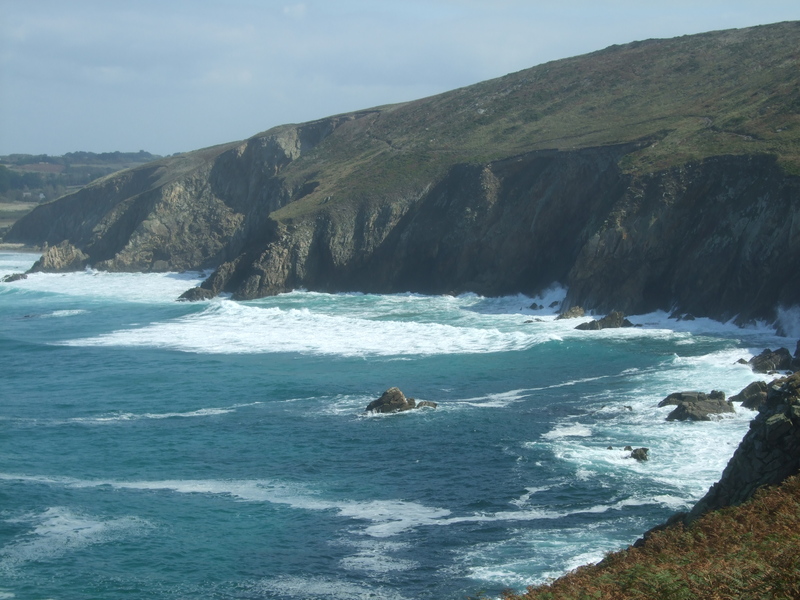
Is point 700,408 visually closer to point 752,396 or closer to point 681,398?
point 681,398

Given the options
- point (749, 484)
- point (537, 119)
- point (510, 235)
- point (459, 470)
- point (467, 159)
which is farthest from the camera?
point (537, 119)

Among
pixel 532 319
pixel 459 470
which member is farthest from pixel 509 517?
pixel 532 319

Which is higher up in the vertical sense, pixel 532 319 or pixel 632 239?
pixel 632 239

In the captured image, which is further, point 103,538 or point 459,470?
point 459,470

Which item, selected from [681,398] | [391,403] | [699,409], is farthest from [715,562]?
[391,403]

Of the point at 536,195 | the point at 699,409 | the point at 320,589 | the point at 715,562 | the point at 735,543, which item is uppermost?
the point at 536,195

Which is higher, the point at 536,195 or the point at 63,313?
the point at 536,195

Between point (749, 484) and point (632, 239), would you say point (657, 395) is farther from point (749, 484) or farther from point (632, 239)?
point (632, 239)
